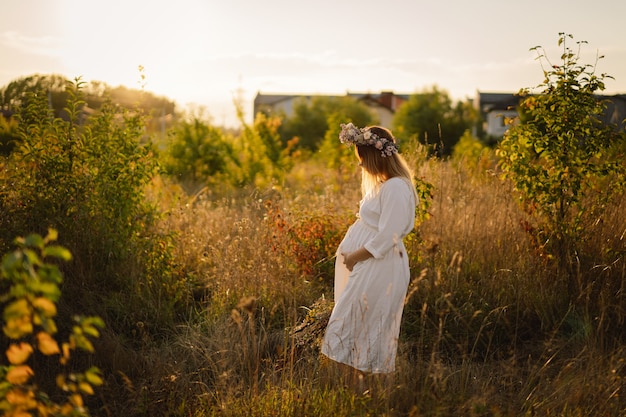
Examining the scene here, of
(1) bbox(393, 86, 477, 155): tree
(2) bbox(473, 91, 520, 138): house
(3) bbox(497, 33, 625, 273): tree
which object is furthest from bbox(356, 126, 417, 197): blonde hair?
(2) bbox(473, 91, 520, 138): house

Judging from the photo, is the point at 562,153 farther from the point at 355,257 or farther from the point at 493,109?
the point at 493,109

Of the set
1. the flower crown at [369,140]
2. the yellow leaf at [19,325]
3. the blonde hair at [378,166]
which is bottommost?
the yellow leaf at [19,325]

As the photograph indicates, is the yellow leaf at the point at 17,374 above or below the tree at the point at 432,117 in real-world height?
below

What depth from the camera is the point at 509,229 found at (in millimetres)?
6246

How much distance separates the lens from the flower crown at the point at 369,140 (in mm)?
3992

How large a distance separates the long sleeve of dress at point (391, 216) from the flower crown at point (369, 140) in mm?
226

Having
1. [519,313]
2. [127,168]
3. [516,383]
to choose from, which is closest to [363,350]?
[516,383]

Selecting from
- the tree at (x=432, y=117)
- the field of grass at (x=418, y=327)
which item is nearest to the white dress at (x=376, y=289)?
the field of grass at (x=418, y=327)

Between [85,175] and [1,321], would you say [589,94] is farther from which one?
[1,321]

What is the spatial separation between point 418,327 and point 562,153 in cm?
208

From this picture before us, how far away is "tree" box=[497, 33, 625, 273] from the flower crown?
2.16 meters

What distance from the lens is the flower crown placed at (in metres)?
3.99

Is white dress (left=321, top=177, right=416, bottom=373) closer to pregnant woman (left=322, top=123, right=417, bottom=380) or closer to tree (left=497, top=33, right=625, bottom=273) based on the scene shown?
pregnant woman (left=322, top=123, right=417, bottom=380)

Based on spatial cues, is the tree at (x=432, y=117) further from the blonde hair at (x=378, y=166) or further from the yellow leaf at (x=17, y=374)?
the yellow leaf at (x=17, y=374)
